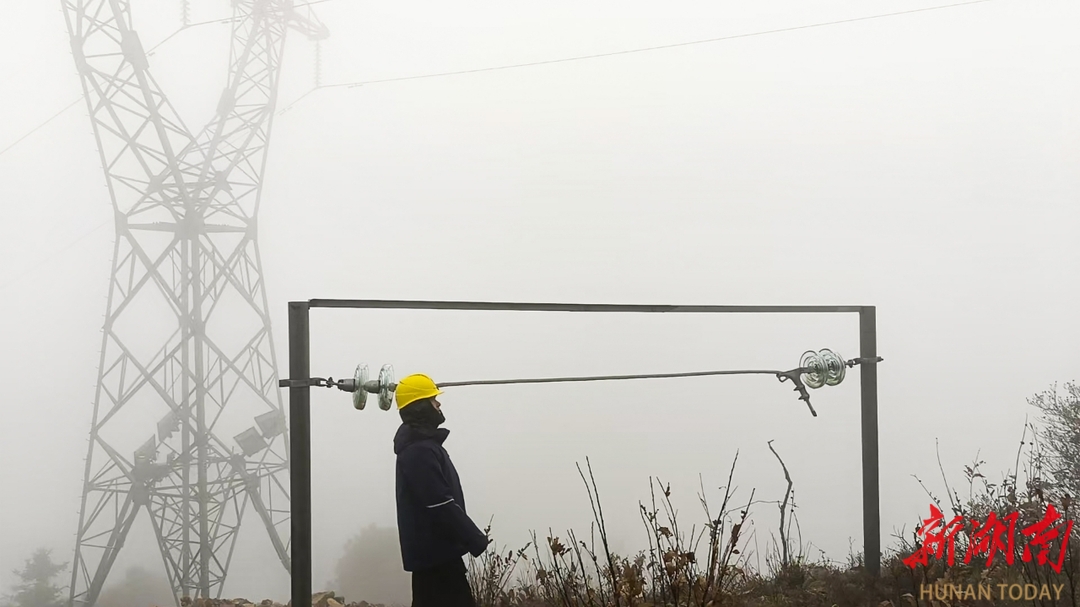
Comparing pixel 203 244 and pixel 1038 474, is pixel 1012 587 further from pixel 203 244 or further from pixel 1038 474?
pixel 203 244

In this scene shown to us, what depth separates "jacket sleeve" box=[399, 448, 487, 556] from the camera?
2.22 metres

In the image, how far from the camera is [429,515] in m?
2.24

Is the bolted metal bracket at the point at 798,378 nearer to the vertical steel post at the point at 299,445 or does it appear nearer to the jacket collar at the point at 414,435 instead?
the jacket collar at the point at 414,435

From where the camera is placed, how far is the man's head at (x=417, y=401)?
230 cm

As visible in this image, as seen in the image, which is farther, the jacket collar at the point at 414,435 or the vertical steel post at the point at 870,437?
the vertical steel post at the point at 870,437

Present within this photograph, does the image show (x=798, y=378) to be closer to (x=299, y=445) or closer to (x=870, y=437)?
(x=870, y=437)

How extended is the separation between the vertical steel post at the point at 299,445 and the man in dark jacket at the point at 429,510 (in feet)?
0.97

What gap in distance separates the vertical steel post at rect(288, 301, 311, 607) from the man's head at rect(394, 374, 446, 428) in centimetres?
30

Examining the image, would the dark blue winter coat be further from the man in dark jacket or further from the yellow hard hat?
the yellow hard hat

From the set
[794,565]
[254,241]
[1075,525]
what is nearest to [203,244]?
[254,241]

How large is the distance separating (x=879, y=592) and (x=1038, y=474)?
7.85 ft

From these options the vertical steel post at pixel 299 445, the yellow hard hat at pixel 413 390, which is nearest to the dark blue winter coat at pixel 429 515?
the yellow hard hat at pixel 413 390

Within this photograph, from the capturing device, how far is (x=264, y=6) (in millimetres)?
4672

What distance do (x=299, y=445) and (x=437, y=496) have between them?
45cm
